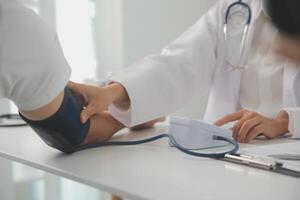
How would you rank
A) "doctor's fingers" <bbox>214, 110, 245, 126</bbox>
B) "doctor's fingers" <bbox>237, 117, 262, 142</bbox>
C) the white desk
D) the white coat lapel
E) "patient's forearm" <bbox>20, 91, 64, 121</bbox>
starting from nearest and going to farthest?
the white desk
"patient's forearm" <bbox>20, 91, 64, 121</bbox>
"doctor's fingers" <bbox>237, 117, 262, 142</bbox>
"doctor's fingers" <bbox>214, 110, 245, 126</bbox>
the white coat lapel

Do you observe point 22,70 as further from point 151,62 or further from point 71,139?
point 151,62

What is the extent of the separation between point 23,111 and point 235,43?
0.74m

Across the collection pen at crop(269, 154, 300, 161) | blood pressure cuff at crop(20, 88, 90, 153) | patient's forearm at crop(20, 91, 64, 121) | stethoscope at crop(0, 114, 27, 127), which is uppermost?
patient's forearm at crop(20, 91, 64, 121)

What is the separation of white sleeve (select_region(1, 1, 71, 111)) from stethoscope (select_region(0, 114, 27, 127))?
1.37 ft

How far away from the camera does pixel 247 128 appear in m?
0.82

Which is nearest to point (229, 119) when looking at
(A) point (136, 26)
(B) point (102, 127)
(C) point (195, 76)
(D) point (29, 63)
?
(C) point (195, 76)

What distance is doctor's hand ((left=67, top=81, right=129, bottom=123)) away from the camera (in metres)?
0.70

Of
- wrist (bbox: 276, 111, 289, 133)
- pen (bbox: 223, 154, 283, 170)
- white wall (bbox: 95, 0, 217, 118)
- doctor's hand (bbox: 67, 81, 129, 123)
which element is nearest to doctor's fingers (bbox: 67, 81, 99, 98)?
doctor's hand (bbox: 67, 81, 129, 123)

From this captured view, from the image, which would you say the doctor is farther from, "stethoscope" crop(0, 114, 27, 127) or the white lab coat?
"stethoscope" crop(0, 114, 27, 127)

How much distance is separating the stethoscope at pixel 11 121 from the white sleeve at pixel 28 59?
42 cm

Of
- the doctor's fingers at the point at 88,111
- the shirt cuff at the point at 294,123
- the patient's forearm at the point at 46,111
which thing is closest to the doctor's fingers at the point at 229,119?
the shirt cuff at the point at 294,123

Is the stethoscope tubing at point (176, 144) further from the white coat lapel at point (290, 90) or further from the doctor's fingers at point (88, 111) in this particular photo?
the white coat lapel at point (290, 90)

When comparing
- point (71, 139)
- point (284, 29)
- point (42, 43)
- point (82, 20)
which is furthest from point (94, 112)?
point (82, 20)

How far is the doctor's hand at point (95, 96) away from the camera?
27.4 inches
